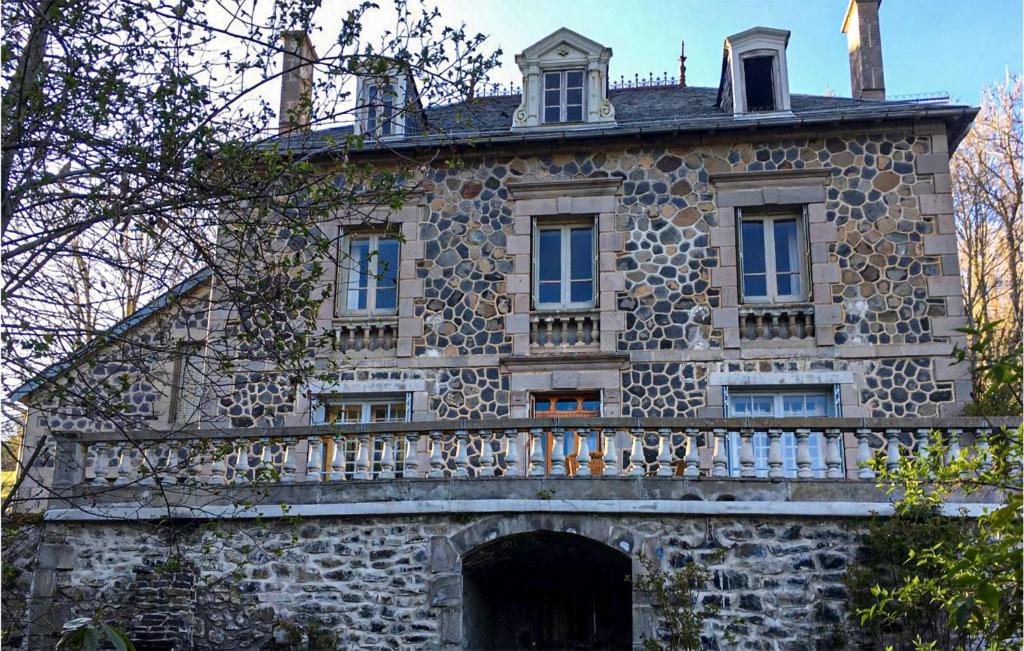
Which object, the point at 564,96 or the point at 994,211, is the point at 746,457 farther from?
the point at 994,211

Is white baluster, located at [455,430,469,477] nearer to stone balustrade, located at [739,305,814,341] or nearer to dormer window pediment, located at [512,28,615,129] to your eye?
stone balustrade, located at [739,305,814,341]

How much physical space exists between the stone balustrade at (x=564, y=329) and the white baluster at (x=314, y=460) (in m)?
3.33

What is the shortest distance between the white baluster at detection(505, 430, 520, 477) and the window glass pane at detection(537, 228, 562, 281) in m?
3.55

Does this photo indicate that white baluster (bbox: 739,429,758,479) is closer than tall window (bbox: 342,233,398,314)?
Yes

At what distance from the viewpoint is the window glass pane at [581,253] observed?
13648 millimetres

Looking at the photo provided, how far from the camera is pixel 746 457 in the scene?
10188 mm

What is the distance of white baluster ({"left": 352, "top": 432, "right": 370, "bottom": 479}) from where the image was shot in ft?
34.9

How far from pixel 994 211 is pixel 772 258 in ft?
26.1

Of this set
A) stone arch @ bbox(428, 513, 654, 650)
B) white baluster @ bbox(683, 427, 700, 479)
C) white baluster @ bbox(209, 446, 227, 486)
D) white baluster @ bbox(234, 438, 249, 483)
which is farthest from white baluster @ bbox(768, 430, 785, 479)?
white baluster @ bbox(209, 446, 227, 486)

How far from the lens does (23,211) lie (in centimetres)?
656

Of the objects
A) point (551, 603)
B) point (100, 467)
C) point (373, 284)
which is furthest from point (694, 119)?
point (100, 467)

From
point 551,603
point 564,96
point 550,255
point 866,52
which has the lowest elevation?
point 551,603

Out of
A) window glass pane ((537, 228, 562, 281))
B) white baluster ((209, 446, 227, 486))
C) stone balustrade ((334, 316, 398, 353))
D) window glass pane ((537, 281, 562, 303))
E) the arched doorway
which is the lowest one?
the arched doorway

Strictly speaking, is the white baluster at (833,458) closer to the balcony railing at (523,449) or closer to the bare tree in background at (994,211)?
the balcony railing at (523,449)
